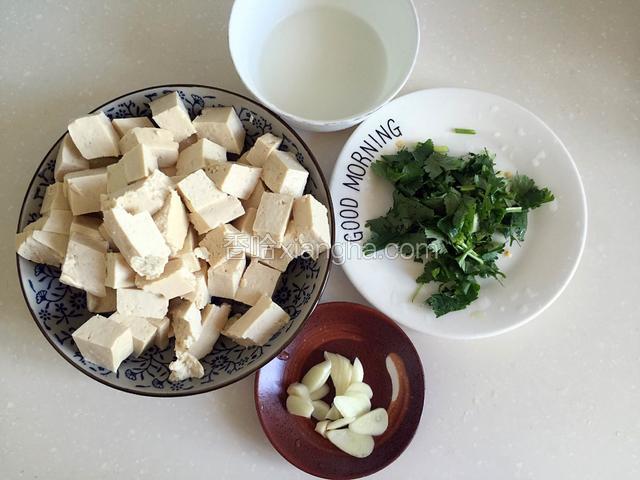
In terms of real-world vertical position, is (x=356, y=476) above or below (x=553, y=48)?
below

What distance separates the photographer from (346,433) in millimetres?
1223

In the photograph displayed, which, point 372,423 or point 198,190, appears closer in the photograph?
point 198,190

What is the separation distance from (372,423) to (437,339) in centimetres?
27

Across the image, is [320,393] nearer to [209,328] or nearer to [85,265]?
[209,328]

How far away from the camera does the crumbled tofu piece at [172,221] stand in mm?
1075

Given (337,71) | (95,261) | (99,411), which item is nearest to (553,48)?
(337,71)

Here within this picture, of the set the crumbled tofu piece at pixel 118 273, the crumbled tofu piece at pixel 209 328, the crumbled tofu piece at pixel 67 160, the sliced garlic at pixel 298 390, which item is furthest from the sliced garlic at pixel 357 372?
the crumbled tofu piece at pixel 67 160

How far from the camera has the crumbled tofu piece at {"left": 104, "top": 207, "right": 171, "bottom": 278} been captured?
1.02m

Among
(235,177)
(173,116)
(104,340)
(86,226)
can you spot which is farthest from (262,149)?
(104,340)

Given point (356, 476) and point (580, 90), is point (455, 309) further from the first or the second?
point (580, 90)

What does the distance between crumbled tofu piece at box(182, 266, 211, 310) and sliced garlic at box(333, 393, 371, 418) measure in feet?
1.24

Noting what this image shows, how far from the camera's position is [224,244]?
112cm

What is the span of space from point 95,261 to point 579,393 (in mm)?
1206

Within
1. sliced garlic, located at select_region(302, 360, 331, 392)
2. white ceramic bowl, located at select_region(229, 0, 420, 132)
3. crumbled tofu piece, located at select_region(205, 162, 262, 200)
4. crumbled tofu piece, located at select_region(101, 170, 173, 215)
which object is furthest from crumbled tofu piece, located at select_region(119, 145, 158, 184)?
sliced garlic, located at select_region(302, 360, 331, 392)
